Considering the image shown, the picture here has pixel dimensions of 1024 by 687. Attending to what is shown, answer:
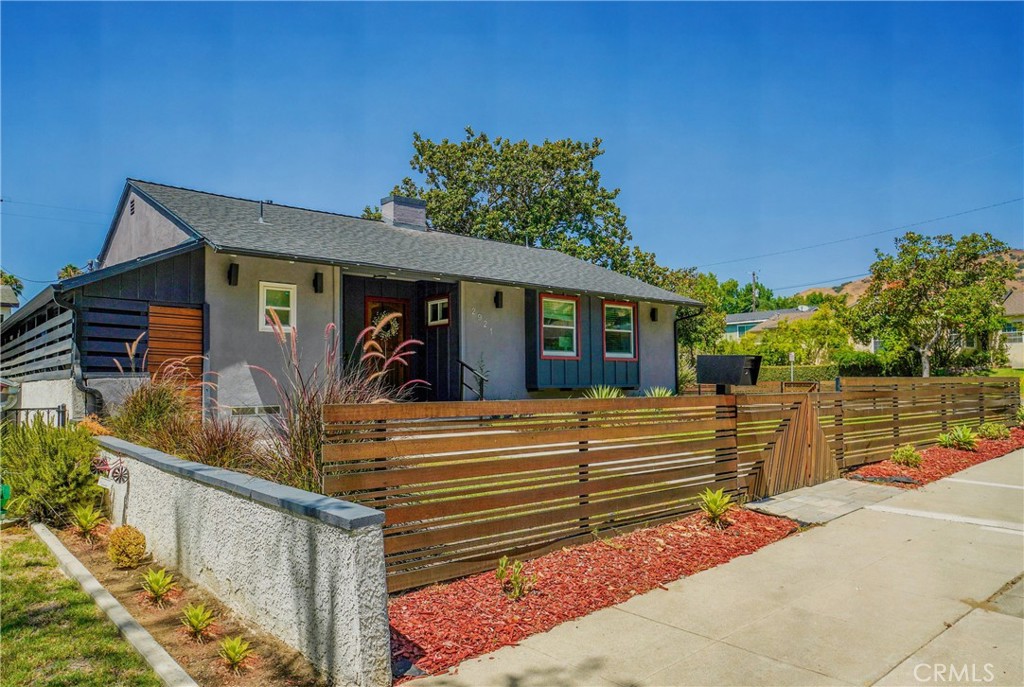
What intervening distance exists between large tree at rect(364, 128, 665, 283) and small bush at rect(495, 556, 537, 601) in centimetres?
2708

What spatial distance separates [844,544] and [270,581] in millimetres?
4824

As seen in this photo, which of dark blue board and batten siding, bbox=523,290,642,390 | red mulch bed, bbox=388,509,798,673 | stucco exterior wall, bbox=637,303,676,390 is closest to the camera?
red mulch bed, bbox=388,509,798,673

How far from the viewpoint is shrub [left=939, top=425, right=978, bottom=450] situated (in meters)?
10.8

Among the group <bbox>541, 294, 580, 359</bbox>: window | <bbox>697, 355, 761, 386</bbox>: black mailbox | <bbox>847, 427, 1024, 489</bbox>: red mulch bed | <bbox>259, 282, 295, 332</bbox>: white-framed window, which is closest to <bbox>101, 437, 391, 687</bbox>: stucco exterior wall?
<bbox>697, 355, 761, 386</bbox>: black mailbox

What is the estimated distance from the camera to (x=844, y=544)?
5574 mm

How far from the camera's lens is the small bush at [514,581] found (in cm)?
401

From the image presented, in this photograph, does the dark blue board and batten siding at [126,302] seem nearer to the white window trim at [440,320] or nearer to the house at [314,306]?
the house at [314,306]

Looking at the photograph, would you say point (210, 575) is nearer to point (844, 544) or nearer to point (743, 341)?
point (844, 544)

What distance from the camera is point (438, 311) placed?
13.9 meters

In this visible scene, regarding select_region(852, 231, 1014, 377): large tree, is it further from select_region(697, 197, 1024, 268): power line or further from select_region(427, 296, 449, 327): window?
select_region(427, 296, 449, 327): window

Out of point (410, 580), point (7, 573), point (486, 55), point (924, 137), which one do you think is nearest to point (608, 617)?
point (410, 580)

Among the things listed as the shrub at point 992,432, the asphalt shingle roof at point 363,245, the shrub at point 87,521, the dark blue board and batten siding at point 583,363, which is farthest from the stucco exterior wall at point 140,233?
the shrub at point 992,432

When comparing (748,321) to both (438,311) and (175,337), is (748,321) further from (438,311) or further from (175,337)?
(175,337)

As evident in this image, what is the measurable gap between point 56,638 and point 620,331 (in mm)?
13860
